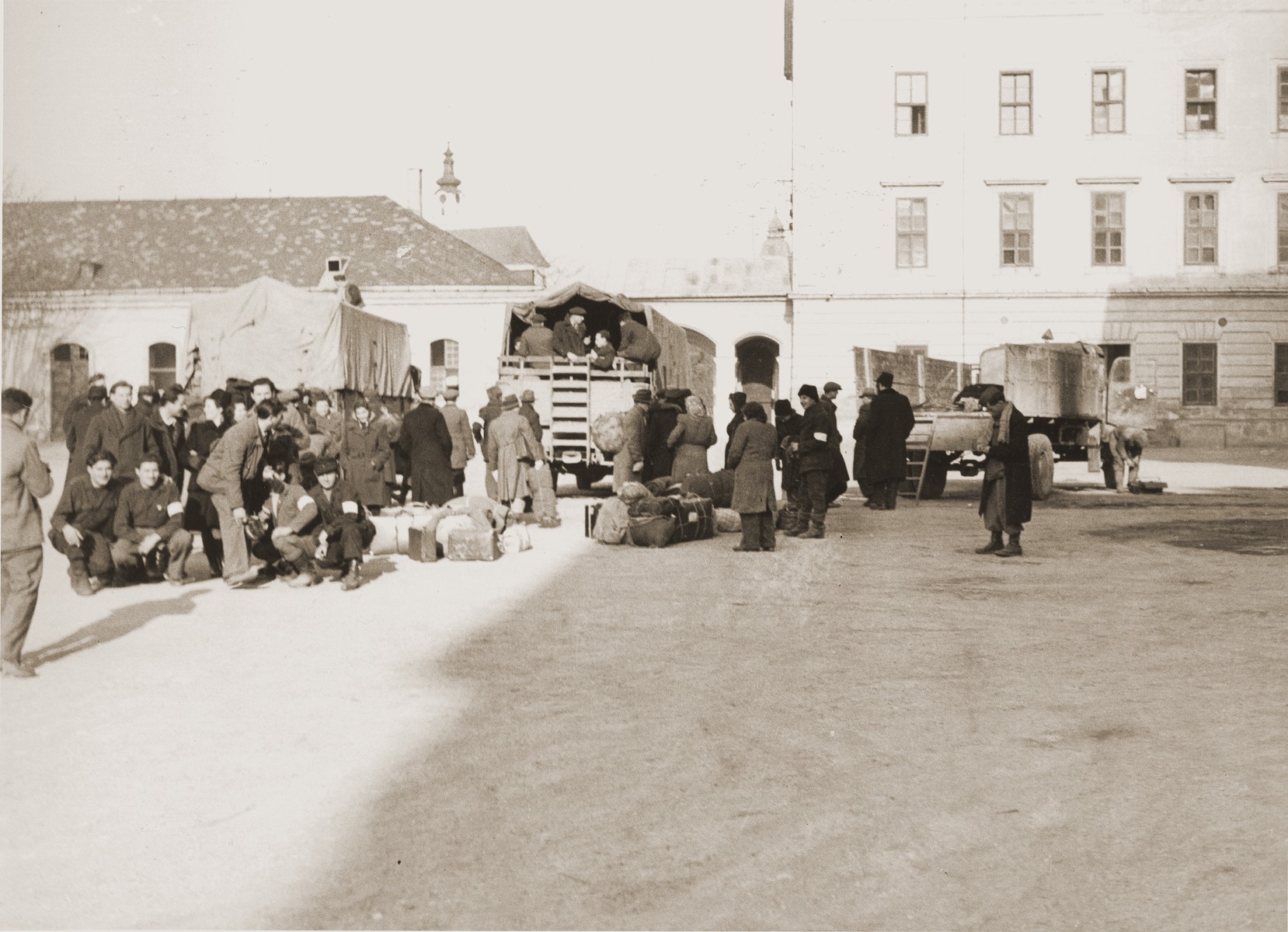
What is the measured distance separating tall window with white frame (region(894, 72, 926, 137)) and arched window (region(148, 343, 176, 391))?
2148 cm

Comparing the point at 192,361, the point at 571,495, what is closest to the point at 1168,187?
the point at 571,495

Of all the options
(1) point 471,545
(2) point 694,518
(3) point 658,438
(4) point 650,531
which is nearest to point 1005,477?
(2) point 694,518

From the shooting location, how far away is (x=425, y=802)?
208 inches

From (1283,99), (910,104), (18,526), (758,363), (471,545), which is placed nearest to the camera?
(18,526)

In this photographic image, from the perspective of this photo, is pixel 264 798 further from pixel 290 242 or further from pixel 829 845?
pixel 290 242

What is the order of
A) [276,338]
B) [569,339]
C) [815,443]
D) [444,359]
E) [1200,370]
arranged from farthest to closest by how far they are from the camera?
1. [444,359]
2. [1200,370]
3. [276,338]
4. [569,339]
5. [815,443]

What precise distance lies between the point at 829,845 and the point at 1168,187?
36.5 m

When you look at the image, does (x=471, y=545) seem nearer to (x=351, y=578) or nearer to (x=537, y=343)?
(x=351, y=578)

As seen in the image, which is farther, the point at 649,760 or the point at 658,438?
the point at 658,438

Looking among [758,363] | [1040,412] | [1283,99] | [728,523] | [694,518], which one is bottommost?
[728,523]

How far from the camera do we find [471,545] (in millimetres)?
12914

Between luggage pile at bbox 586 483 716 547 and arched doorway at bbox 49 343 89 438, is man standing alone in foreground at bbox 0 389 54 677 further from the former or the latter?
luggage pile at bbox 586 483 716 547

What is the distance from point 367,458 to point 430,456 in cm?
87

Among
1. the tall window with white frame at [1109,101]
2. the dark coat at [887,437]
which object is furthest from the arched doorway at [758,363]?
the dark coat at [887,437]
